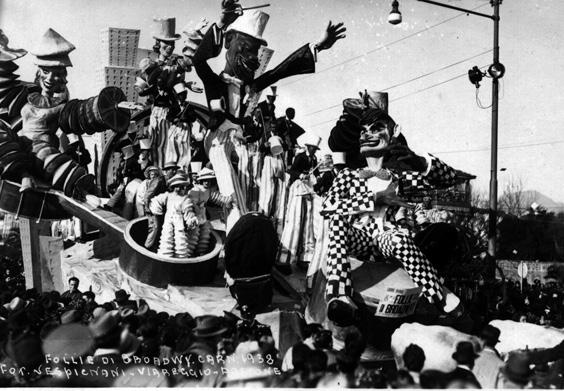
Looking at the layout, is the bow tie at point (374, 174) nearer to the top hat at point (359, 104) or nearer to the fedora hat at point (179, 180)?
the top hat at point (359, 104)

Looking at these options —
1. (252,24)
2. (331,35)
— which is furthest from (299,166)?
(252,24)

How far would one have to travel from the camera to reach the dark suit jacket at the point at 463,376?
322cm

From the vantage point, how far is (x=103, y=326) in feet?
11.6

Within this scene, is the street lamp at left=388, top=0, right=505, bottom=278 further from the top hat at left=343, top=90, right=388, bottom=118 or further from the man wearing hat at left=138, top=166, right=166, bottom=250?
the man wearing hat at left=138, top=166, right=166, bottom=250

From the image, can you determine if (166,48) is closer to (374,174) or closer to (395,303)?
(374,174)

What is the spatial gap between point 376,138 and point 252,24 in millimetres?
2652

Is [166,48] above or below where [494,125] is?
above

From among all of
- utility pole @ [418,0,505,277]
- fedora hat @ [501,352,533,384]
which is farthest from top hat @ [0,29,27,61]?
fedora hat @ [501,352,533,384]

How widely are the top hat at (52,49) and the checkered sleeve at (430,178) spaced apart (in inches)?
143

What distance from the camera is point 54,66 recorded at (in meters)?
6.38

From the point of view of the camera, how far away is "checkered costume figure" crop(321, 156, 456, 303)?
15.6 feet

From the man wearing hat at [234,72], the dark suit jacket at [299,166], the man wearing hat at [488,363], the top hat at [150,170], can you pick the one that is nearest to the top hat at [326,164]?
the dark suit jacket at [299,166]

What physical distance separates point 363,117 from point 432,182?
0.76 meters

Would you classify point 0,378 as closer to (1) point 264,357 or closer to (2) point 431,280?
(1) point 264,357
